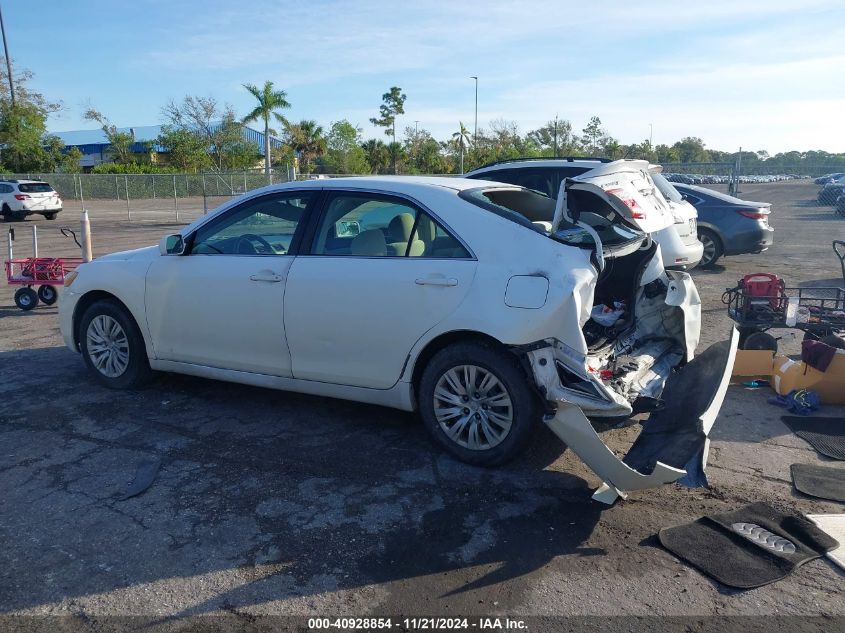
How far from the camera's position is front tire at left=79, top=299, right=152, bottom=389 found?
5.94 meters

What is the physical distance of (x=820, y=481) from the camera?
4.42 meters

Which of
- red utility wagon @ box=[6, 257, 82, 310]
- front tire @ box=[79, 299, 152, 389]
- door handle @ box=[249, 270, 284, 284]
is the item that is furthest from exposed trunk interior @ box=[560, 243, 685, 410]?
red utility wagon @ box=[6, 257, 82, 310]

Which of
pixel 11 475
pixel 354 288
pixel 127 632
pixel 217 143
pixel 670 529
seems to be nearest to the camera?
pixel 127 632

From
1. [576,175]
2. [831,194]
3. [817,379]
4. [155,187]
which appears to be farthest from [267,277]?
[155,187]

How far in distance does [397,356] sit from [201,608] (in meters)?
2.01

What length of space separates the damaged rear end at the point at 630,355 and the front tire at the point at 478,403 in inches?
8.6

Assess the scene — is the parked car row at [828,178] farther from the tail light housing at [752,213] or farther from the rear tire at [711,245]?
the rear tire at [711,245]

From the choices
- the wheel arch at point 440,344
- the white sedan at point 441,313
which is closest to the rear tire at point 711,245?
the white sedan at point 441,313

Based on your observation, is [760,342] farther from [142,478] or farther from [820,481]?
[142,478]

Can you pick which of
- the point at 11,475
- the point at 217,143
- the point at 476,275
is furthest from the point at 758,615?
the point at 217,143

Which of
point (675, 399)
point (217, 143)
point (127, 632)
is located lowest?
point (127, 632)

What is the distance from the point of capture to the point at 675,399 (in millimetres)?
4652

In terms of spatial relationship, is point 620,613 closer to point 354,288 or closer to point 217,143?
point 354,288

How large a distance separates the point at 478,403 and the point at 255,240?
87.1 inches
